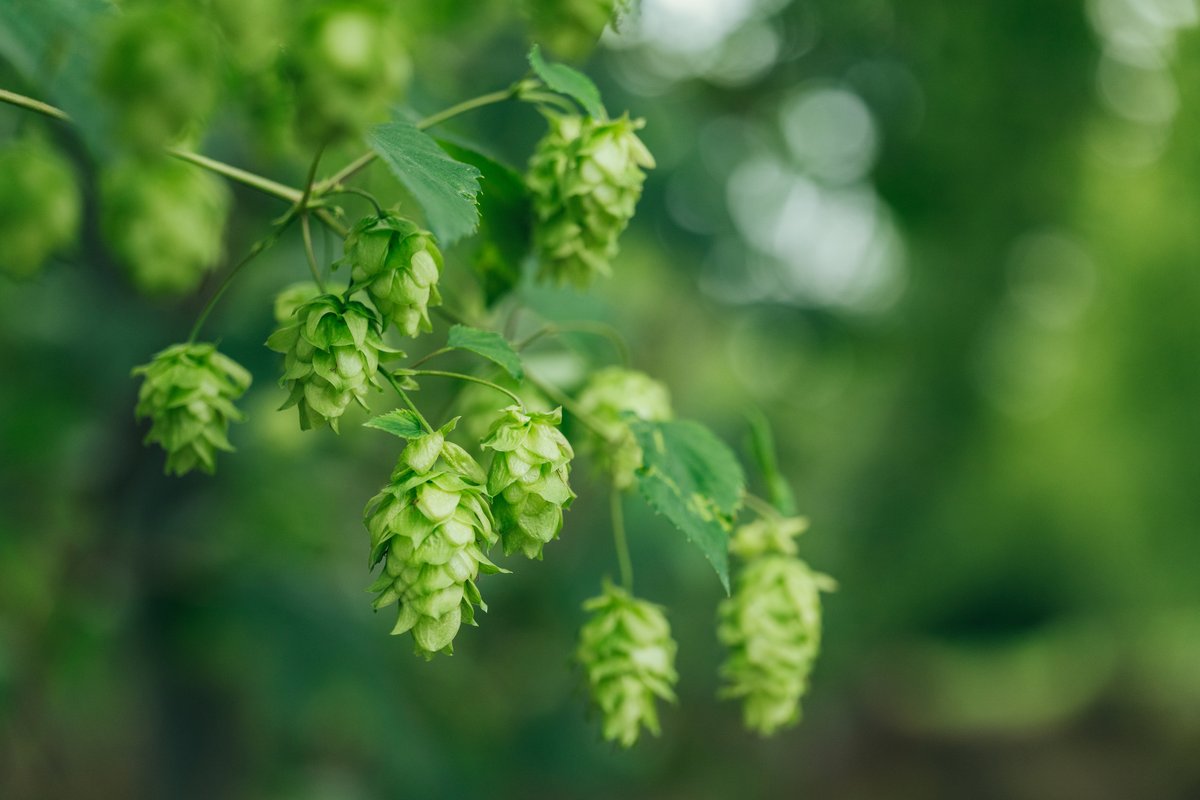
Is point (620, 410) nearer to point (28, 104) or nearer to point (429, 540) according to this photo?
point (429, 540)

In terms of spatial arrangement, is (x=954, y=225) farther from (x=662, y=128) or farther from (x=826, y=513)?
(x=662, y=128)

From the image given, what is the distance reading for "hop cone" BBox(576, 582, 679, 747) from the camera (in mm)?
1281

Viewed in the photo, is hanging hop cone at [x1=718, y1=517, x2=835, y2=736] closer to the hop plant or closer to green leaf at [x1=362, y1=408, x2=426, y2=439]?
green leaf at [x1=362, y1=408, x2=426, y2=439]

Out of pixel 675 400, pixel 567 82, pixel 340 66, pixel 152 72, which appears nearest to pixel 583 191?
pixel 567 82

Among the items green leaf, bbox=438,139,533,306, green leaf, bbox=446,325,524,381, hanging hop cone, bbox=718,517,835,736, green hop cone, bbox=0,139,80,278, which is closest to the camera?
green leaf, bbox=446,325,524,381

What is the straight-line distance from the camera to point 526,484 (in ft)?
3.26

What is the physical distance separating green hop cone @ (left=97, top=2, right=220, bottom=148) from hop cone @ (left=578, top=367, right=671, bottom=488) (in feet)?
2.25

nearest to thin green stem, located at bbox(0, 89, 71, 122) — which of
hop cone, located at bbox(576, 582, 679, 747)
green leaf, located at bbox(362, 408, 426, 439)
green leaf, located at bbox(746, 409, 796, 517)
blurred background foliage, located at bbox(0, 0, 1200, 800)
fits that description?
blurred background foliage, located at bbox(0, 0, 1200, 800)

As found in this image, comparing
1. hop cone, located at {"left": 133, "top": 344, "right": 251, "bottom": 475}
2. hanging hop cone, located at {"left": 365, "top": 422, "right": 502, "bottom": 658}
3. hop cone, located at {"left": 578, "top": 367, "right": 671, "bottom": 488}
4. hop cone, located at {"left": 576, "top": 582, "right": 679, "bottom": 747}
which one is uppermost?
hop cone, located at {"left": 578, "top": 367, "right": 671, "bottom": 488}

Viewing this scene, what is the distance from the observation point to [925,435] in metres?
12.9

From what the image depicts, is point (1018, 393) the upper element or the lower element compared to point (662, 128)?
upper

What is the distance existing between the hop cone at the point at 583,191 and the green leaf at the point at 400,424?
30 centimetres

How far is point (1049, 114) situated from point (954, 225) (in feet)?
3.31

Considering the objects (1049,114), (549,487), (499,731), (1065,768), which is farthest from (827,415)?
(549,487)
